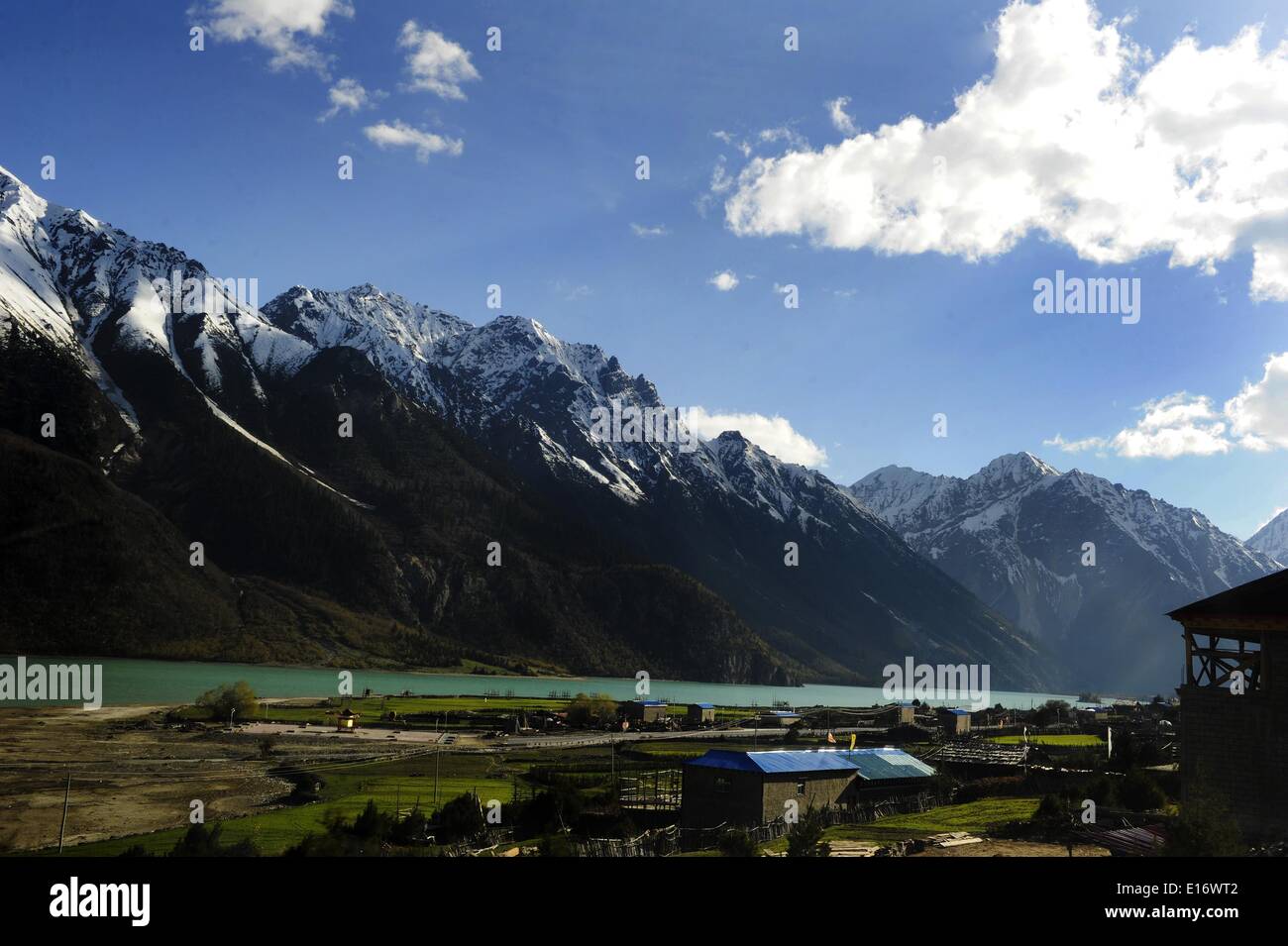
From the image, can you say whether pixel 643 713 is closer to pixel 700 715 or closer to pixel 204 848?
pixel 700 715

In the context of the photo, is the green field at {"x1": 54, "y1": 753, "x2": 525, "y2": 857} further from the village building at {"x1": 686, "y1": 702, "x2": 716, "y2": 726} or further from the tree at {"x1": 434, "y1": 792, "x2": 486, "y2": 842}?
the village building at {"x1": 686, "y1": 702, "x2": 716, "y2": 726}

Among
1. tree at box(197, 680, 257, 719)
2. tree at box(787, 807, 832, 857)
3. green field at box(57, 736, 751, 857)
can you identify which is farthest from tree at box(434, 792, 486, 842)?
tree at box(197, 680, 257, 719)

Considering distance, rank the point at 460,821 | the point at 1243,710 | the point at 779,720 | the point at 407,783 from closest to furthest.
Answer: the point at 1243,710, the point at 460,821, the point at 407,783, the point at 779,720


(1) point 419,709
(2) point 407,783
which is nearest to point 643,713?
(1) point 419,709
